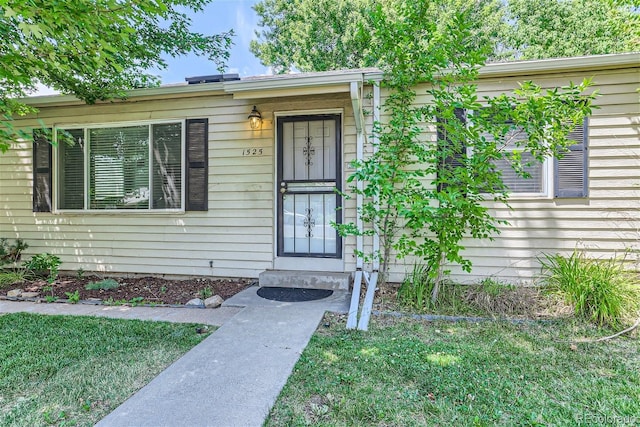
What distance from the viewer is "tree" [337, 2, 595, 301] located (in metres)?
2.88

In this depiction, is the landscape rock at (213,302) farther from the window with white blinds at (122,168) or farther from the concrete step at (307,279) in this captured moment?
the window with white blinds at (122,168)

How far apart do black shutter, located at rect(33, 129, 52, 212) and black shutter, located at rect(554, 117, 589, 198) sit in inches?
268

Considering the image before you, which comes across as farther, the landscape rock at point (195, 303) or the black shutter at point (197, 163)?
the black shutter at point (197, 163)

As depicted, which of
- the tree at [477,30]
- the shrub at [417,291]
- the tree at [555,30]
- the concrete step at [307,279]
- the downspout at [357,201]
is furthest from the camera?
the tree at [477,30]

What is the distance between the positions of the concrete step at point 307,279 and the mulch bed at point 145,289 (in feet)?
1.25

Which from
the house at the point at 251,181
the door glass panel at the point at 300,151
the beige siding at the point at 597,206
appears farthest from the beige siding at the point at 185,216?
the beige siding at the point at 597,206

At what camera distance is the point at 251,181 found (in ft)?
14.6

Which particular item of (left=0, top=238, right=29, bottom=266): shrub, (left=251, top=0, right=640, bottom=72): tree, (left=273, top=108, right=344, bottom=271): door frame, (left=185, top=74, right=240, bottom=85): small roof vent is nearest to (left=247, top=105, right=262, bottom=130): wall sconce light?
(left=273, top=108, right=344, bottom=271): door frame

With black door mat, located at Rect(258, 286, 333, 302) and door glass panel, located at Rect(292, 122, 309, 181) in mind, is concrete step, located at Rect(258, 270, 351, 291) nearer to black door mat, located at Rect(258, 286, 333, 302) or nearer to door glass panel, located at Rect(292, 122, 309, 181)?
black door mat, located at Rect(258, 286, 333, 302)

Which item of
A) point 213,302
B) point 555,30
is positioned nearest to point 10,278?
point 213,302

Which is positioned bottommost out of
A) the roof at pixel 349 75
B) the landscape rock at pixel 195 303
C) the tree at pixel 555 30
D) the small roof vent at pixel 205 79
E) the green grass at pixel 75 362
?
the green grass at pixel 75 362

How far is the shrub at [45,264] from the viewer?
4.72m

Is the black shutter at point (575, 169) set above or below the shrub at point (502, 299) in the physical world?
above

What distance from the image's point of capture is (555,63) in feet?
11.8
